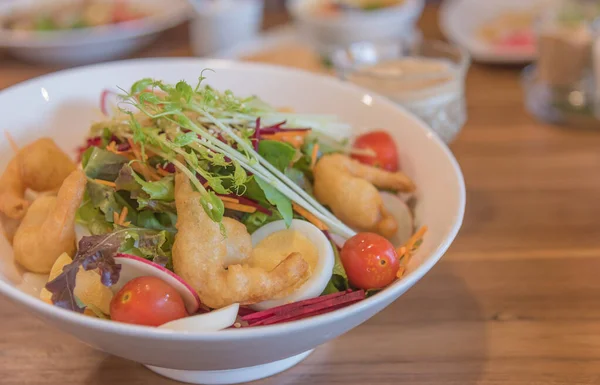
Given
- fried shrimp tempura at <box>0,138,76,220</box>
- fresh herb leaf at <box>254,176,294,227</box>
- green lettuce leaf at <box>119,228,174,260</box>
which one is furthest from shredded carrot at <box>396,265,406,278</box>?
fried shrimp tempura at <box>0,138,76,220</box>

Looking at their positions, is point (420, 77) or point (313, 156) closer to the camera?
point (313, 156)

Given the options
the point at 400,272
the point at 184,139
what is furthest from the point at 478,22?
the point at 184,139

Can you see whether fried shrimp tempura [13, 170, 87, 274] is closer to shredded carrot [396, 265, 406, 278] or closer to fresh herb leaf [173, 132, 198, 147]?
fresh herb leaf [173, 132, 198, 147]

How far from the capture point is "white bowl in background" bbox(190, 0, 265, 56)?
8.63ft

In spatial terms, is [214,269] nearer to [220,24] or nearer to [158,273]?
[158,273]

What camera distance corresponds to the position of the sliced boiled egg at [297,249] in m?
1.11

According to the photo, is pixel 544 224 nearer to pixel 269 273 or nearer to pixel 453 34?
pixel 269 273

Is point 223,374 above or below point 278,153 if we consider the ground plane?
below

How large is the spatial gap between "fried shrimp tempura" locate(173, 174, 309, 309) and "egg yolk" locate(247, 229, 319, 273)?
3.1 inches

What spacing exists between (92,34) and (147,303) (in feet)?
5.97

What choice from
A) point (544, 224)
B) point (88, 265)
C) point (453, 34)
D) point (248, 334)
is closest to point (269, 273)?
point (248, 334)

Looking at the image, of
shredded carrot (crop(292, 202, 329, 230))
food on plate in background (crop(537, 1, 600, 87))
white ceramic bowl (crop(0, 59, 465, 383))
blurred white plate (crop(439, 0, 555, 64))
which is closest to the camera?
white ceramic bowl (crop(0, 59, 465, 383))

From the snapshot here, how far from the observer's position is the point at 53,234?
114 cm

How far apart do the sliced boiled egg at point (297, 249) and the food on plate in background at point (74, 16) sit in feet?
6.28
